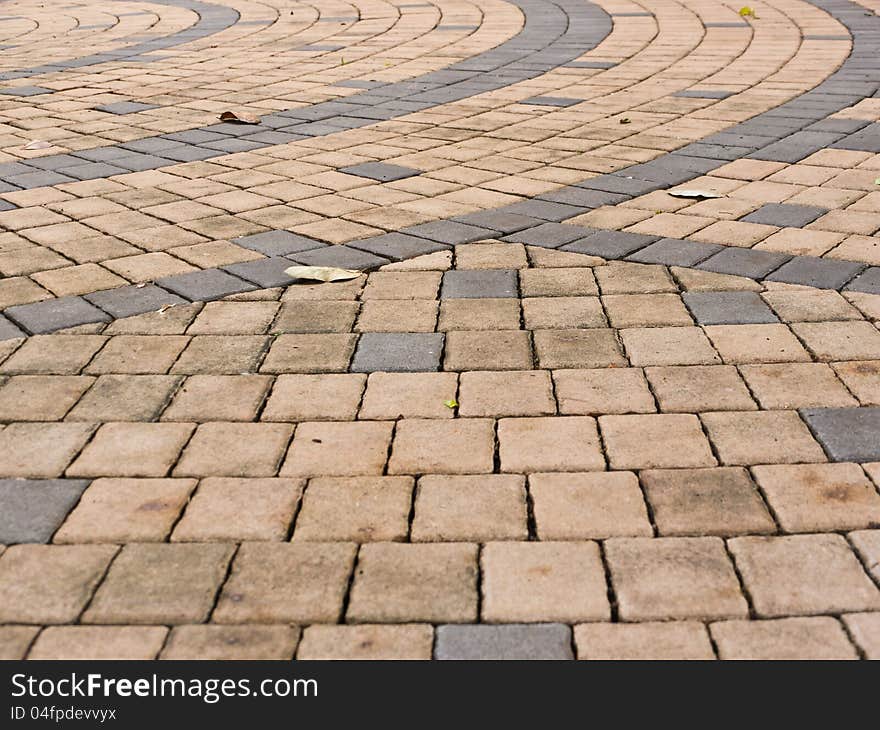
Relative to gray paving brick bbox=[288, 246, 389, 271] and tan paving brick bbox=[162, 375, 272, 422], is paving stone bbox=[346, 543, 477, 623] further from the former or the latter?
gray paving brick bbox=[288, 246, 389, 271]

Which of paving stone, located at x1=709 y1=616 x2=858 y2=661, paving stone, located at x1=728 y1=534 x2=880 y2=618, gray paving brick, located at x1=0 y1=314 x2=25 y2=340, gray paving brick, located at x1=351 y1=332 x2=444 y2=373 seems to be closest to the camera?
paving stone, located at x1=709 y1=616 x2=858 y2=661

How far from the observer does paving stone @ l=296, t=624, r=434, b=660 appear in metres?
2.16

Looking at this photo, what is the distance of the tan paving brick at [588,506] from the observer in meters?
2.55

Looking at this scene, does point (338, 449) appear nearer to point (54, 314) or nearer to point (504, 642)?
point (504, 642)

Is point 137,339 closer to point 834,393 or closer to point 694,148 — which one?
point 834,393

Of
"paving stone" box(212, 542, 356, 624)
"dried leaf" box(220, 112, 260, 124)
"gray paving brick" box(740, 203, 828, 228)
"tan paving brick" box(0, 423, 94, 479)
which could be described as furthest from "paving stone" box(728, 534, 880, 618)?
"dried leaf" box(220, 112, 260, 124)

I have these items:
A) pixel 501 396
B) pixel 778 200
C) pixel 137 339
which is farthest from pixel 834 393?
pixel 137 339

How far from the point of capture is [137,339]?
3672mm

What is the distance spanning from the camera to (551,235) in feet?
15.2

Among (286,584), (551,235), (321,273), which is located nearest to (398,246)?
(321,273)

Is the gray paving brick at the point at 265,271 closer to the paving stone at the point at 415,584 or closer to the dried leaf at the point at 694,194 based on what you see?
the paving stone at the point at 415,584

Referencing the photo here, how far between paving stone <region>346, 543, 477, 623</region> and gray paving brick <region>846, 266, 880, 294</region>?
2.27 m

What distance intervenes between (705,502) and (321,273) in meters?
2.14

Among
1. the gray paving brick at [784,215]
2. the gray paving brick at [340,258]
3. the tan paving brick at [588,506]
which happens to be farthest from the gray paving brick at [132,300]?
the gray paving brick at [784,215]
